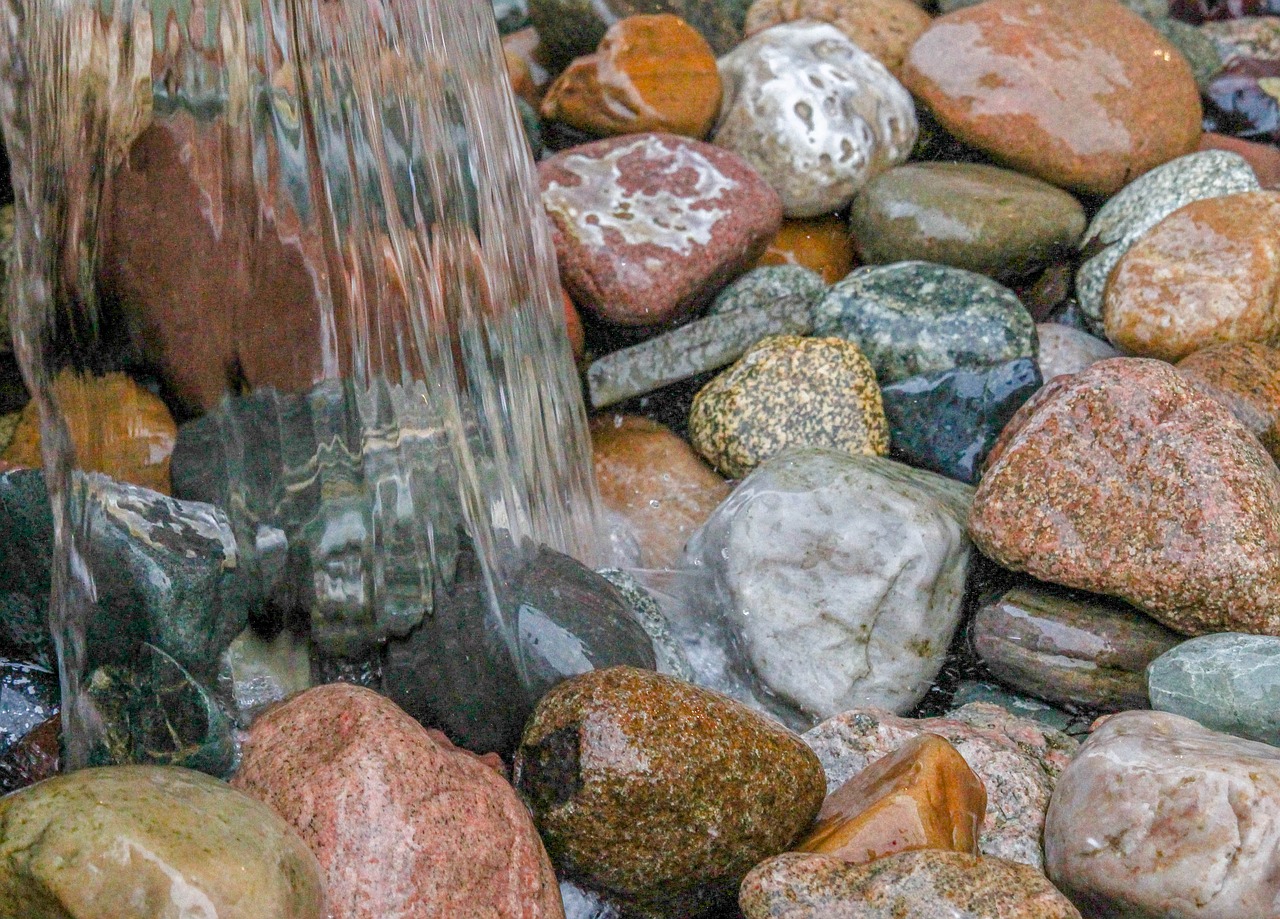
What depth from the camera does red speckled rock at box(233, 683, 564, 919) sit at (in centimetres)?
253

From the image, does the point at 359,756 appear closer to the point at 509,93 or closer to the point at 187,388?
the point at 187,388

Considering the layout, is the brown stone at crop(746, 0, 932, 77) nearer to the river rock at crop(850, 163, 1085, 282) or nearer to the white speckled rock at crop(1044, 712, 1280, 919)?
the river rock at crop(850, 163, 1085, 282)

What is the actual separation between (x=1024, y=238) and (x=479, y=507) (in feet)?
10.1

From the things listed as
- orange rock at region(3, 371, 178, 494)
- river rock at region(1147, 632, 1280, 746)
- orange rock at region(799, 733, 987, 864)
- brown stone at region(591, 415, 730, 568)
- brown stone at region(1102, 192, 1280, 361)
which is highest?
orange rock at region(3, 371, 178, 494)

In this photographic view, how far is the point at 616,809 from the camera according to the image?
9.17 feet

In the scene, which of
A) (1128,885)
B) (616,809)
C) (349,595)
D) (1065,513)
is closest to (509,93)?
(349,595)

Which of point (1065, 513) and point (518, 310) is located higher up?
point (518, 310)

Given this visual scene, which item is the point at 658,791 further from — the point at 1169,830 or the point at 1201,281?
the point at 1201,281

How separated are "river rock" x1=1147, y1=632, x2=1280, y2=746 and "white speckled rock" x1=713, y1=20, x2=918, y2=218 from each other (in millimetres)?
3117

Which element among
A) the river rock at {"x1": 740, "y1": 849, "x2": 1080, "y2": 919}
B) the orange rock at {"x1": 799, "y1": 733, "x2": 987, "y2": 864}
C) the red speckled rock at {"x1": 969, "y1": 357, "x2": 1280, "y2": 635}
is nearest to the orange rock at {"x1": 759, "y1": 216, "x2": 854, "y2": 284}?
the red speckled rock at {"x1": 969, "y1": 357, "x2": 1280, "y2": 635}

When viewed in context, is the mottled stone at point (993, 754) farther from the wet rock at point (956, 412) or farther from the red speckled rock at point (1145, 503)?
the wet rock at point (956, 412)

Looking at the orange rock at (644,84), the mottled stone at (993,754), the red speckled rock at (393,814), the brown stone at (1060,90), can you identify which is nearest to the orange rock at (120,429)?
the red speckled rock at (393,814)

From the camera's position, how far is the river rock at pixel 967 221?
544 cm

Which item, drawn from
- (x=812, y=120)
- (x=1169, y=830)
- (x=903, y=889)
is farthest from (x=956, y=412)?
(x=903, y=889)
